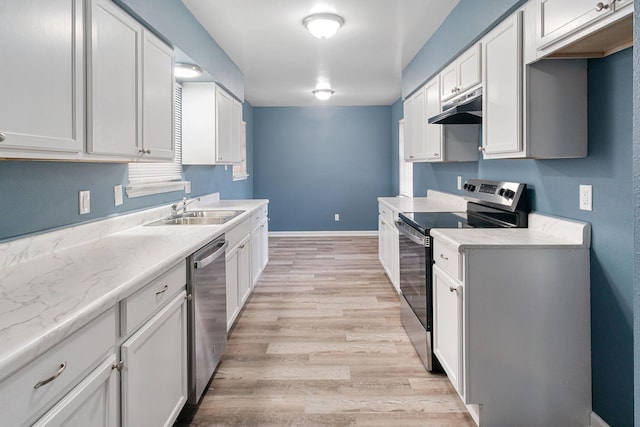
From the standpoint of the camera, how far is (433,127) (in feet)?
12.0

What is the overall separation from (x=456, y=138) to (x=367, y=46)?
4.67 ft

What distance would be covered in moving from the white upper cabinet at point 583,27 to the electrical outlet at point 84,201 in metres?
2.32

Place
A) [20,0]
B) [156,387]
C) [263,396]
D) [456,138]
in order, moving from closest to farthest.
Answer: [20,0], [156,387], [263,396], [456,138]

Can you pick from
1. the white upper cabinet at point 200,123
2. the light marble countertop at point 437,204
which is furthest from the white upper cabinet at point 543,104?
the white upper cabinet at point 200,123

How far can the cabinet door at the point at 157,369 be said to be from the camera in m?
1.40

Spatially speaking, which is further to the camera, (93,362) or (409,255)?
(409,255)

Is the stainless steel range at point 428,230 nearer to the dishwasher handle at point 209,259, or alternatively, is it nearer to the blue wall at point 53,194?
the dishwasher handle at point 209,259

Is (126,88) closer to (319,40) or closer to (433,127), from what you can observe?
(319,40)

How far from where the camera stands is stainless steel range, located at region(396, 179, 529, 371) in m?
2.48

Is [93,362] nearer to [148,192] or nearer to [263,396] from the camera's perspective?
[263,396]

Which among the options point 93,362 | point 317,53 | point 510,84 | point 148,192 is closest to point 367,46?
point 317,53

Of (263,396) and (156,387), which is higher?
(156,387)

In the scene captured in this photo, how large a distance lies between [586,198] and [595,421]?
1.04 m

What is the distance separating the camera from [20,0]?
1299 millimetres
